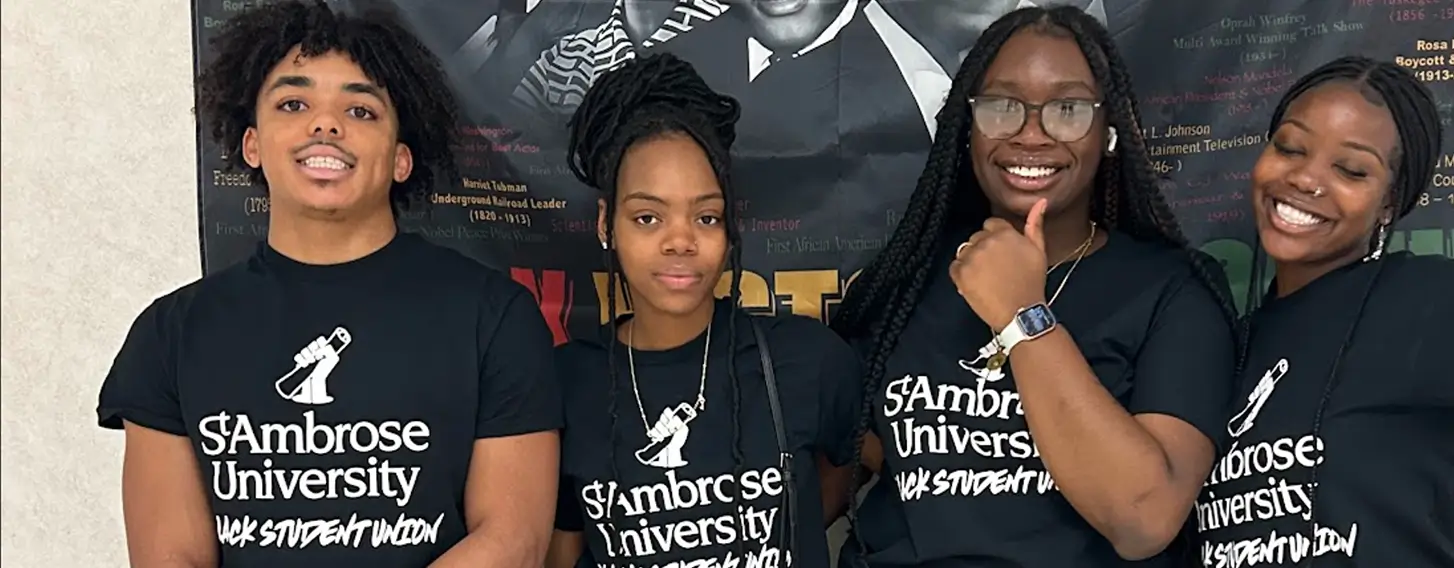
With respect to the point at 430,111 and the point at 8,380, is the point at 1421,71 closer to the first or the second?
the point at 430,111

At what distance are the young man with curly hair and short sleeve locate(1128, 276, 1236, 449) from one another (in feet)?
2.30

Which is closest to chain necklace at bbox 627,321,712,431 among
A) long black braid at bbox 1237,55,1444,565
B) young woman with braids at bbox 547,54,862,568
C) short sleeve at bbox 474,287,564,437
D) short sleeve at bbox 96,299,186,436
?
young woman with braids at bbox 547,54,862,568

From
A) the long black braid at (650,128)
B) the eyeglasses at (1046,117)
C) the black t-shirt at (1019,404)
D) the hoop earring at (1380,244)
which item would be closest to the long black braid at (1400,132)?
the hoop earring at (1380,244)

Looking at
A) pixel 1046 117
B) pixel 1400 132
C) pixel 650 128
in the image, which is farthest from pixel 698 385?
pixel 1400 132

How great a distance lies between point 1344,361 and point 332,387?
116cm

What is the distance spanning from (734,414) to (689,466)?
84 millimetres

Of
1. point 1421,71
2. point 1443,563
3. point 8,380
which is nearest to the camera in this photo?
point 1443,563

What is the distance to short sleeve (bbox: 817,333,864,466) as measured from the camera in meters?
1.62

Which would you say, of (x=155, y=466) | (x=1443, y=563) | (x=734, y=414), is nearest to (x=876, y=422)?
(x=734, y=414)

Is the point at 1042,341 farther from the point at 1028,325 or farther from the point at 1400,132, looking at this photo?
the point at 1400,132

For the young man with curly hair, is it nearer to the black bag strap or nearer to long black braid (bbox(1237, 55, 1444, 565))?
the black bag strap

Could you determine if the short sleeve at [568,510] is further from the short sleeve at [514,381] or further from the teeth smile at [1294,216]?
the teeth smile at [1294,216]

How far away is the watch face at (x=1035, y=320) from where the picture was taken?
141 cm

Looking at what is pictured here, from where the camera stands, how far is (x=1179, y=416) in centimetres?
142
